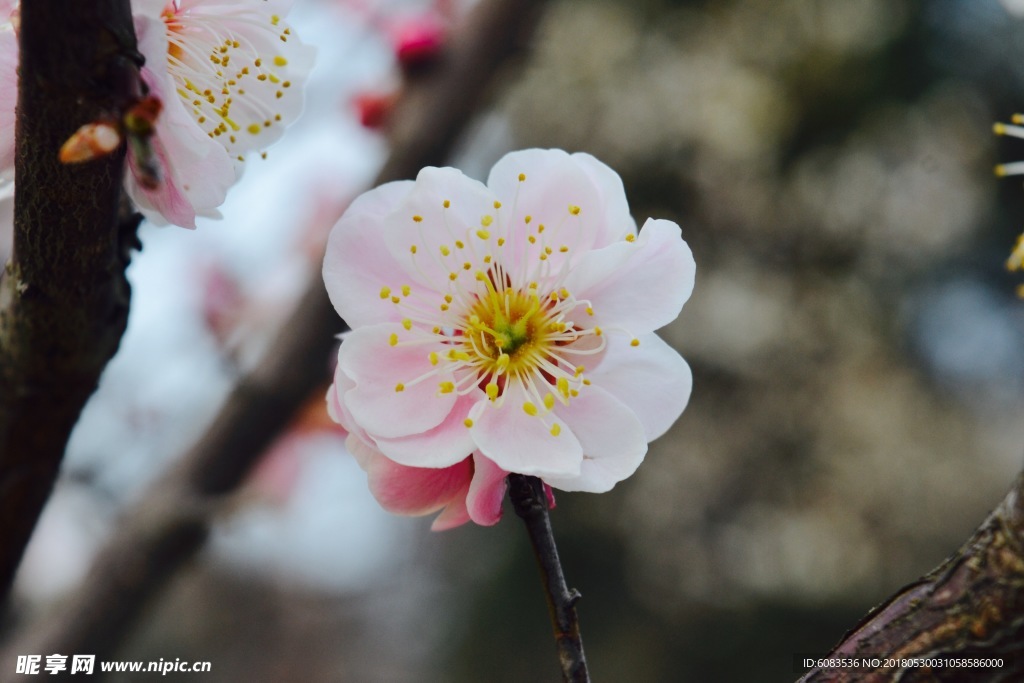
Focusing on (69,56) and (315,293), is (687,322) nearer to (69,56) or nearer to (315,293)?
(315,293)

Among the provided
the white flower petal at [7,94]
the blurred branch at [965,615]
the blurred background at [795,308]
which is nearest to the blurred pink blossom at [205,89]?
the white flower petal at [7,94]

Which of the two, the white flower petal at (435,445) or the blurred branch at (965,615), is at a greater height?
the blurred branch at (965,615)

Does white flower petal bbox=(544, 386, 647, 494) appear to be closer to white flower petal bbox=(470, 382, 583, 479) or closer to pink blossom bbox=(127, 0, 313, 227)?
white flower petal bbox=(470, 382, 583, 479)

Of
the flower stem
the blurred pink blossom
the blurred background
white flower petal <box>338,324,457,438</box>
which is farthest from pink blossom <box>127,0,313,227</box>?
the blurred background

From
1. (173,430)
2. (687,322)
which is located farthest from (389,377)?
(687,322)

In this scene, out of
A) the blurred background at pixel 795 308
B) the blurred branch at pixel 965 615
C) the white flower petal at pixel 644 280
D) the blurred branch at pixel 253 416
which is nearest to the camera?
the blurred branch at pixel 965 615

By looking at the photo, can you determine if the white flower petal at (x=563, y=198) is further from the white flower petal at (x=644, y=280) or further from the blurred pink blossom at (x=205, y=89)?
the blurred pink blossom at (x=205, y=89)

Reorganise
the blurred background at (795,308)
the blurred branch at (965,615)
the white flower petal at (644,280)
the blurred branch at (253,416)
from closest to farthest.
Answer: the blurred branch at (965,615), the white flower petal at (644,280), the blurred branch at (253,416), the blurred background at (795,308)

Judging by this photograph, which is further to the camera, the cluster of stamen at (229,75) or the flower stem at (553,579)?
the cluster of stamen at (229,75)
